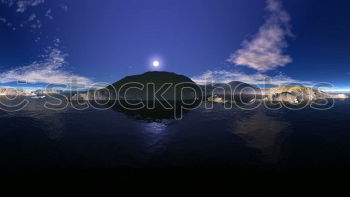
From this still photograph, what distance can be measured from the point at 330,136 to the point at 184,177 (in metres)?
30.0

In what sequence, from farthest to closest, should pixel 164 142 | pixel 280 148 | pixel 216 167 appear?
1. pixel 164 142
2. pixel 280 148
3. pixel 216 167

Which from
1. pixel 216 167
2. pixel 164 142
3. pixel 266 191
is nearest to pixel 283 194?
pixel 266 191

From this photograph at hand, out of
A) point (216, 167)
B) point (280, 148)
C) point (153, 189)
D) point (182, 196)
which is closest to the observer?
point (182, 196)

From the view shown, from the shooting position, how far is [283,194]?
13.2m

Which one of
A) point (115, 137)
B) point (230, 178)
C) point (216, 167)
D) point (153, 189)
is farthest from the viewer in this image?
point (115, 137)

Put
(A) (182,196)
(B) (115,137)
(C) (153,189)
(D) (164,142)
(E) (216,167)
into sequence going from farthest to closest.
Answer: (B) (115,137)
(D) (164,142)
(E) (216,167)
(C) (153,189)
(A) (182,196)

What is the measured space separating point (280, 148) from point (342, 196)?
11.3 meters

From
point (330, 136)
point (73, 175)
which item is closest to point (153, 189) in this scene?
point (73, 175)

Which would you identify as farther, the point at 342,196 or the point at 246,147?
the point at 246,147

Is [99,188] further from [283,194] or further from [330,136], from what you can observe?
[330,136]

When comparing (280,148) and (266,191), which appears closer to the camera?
(266,191)

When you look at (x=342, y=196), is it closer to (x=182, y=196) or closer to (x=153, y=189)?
(x=182, y=196)

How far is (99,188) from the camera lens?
14.0 meters

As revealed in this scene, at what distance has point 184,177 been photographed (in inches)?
623
